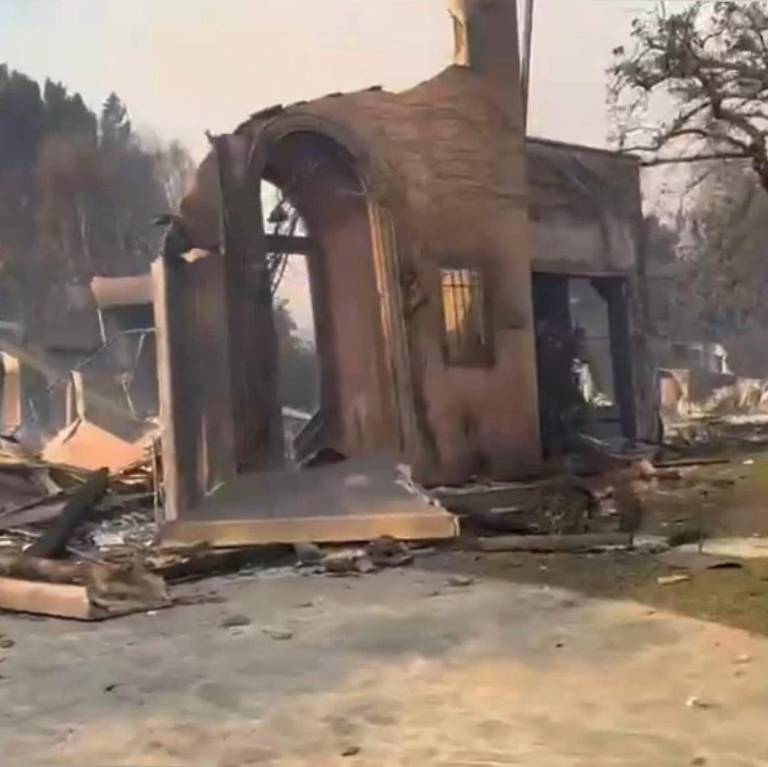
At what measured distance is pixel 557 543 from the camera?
9938mm

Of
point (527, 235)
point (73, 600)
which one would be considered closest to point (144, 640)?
point (73, 600)

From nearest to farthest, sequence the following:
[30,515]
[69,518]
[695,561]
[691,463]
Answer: [695,561] → [69,518] → [30,515] → [691,463]

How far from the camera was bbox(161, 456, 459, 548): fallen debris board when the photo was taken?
1080cm

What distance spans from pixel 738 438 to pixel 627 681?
60.0ft

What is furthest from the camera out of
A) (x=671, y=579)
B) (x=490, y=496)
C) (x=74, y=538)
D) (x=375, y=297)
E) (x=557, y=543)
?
(x=375, y=297)

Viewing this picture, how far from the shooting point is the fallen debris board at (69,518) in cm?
1077

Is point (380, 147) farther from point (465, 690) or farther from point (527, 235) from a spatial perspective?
point (465, 690)

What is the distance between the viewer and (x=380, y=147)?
15078 millimetres

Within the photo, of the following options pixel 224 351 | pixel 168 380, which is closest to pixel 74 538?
pixel 168 380

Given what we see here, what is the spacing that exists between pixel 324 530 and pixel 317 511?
311 millimetres

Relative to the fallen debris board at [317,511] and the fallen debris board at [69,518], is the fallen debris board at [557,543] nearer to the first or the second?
the fallen debris board at [317,511]

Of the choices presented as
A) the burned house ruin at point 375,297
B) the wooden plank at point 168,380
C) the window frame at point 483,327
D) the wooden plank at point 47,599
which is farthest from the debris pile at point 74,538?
the window frame at point 483,327

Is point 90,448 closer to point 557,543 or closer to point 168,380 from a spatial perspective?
point 168,380

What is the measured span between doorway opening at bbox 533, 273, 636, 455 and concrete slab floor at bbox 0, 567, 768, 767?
34.2 ft
